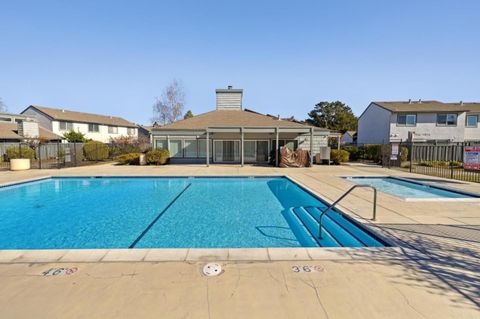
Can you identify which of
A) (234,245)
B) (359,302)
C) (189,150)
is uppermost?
(189,150)

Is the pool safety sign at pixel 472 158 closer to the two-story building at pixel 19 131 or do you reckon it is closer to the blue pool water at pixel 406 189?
the blue pool water at pixel 406 189

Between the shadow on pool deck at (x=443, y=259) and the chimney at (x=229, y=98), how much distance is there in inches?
824

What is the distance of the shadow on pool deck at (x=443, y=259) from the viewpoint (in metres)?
2.96

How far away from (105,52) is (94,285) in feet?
57.3

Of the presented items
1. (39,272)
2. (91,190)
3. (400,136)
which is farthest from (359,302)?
(400,136)

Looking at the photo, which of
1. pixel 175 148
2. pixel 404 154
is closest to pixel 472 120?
pixel 404 154

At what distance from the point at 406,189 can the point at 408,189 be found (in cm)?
10

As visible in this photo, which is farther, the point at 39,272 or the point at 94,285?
the point at 39,272

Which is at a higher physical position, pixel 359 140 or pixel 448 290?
A: pixel 359 140

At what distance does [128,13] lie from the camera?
12453 millimetres

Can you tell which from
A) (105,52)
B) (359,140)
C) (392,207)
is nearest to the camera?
(392,207)

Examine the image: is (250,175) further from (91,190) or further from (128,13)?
(128,13)

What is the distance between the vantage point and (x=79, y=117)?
114 feet

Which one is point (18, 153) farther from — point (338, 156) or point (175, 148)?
point (338, 156)
